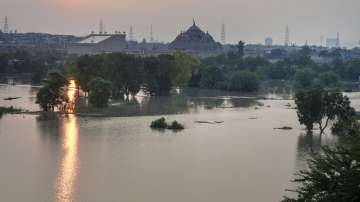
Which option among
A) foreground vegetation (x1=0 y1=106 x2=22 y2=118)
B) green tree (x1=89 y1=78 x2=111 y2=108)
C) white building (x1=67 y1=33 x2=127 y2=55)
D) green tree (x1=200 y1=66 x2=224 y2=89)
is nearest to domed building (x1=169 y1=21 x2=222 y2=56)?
white building (x1=67 y1=33 x2=127 y2=55)

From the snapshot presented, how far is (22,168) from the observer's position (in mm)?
11594

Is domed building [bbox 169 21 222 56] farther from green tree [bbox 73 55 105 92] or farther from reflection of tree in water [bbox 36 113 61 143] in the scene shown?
reflection of tree in water [bbox 36 113 61 143]

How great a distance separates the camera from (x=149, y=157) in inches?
501

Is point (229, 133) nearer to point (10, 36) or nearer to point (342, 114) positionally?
point (342, 114)

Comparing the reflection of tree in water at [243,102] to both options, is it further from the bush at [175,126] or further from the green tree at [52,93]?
the bush at [175,126]

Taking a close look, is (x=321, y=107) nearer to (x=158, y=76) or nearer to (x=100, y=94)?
(x=100, y=94)

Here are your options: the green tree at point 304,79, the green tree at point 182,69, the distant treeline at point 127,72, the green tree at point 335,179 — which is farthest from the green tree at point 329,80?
the green tree at point 335,179

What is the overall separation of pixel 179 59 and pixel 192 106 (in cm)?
578

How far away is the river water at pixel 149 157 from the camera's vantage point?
400 inches

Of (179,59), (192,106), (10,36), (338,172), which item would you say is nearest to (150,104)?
(192,106)

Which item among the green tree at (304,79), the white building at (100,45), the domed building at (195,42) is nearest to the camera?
the green tree at (304,79)

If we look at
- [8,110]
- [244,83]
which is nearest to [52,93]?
[8,110]

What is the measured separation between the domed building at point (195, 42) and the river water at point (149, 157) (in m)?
36.9

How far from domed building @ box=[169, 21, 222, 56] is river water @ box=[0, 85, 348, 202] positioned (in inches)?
1454
